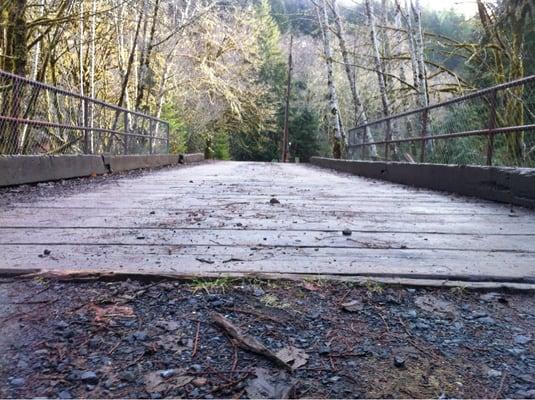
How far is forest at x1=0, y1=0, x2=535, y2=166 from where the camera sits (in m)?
7.24

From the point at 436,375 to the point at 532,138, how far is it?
5754 mm

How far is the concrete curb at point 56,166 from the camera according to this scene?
4.88m

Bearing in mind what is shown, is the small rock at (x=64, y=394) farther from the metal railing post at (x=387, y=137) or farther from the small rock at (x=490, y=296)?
the metal railing post at (x=387, y=137)

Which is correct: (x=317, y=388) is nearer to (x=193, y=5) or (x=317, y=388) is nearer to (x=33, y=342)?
(x=33, y=342)

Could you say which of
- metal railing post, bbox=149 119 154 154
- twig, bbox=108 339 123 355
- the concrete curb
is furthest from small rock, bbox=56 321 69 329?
metal railing post, bbox=149 119 154 154

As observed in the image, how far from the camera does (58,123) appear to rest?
673 centimetres

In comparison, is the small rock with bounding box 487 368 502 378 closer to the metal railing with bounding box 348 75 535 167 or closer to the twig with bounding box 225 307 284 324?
the twig with bounding box 225 307 284 324

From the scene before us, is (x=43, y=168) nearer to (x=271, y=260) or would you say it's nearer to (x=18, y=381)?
(x=271, y=260)

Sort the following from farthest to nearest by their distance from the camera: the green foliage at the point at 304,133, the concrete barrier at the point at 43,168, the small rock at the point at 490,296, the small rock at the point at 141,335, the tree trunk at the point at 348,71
→ 1. the green foliage at the point at 304,133
2. the tree trunk at the point at 348,71
3. the concrete barrier at the point at 43,168
4. the small rock at the point at 490,296
5. the small rock at the point at 141,335

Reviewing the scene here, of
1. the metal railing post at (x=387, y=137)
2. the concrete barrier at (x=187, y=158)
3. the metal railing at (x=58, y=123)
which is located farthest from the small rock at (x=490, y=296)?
the concrete barrier at (x=187, y=158)

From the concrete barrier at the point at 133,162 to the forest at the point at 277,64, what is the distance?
1.92 m

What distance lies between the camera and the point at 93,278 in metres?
1.77

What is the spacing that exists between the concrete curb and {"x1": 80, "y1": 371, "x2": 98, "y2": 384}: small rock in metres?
4.17

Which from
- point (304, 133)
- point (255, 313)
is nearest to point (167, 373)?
point (255, 313)
